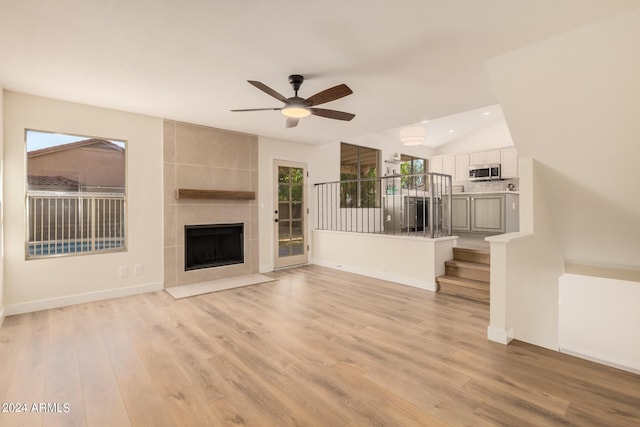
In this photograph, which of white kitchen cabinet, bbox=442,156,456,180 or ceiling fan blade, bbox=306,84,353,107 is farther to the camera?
white kitchen cabinet, bbox=442,156,456,180

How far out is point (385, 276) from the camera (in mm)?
5000

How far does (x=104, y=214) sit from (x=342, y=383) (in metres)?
3.88

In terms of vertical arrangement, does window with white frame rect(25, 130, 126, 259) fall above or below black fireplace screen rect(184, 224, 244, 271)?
above

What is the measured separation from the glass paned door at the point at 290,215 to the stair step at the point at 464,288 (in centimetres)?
291

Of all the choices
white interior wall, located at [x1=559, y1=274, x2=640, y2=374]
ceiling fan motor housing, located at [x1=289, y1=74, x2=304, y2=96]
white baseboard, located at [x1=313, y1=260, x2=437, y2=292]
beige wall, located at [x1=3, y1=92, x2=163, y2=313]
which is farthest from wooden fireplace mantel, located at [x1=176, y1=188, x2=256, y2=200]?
white interior wall, located at [x1=559, y1=274, x2=640, y2=374]

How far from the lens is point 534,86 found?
2.71 metres

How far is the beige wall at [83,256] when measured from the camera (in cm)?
347

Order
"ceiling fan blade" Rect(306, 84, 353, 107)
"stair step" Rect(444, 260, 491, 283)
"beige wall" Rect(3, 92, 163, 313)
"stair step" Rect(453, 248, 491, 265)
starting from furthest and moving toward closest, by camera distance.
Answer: "stair step" Rect(453, 248, 491, 265)
"stair step" Rect(444, 260, 491, 283)
"beige wall" Rect(3, 92, 163, 313)
"ceiling fan blade" Rect(306, 84, 353, 107)

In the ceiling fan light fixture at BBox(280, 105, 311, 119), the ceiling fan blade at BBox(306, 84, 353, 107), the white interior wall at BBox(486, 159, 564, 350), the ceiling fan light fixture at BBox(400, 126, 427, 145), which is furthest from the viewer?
the ceiling fan light fixture at BBox(400, 126, 427, 145)

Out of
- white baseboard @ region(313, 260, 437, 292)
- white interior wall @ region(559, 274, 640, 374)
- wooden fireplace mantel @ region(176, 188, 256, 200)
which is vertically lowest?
white interior wall @ region(559, 274, 640, 374)

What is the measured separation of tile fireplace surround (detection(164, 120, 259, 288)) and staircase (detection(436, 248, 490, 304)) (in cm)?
329

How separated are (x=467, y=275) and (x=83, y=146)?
5587 mm

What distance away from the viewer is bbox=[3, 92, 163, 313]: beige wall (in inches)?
137

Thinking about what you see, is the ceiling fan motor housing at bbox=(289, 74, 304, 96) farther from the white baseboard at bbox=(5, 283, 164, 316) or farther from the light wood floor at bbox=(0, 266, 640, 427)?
the white baseboard at bbox=(5, 283, 164, 316)
